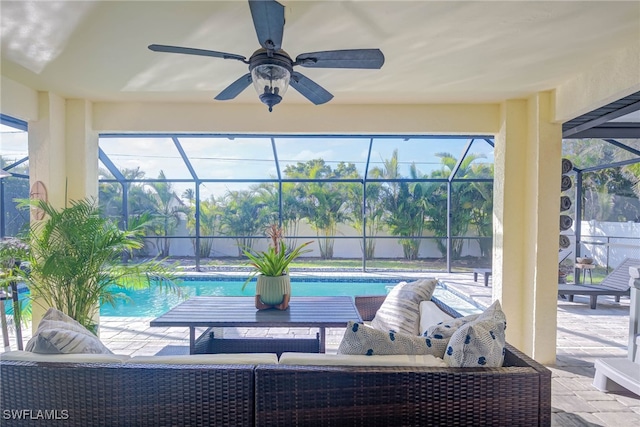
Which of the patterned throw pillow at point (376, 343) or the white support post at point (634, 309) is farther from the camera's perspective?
the white support post at point (634, 309)

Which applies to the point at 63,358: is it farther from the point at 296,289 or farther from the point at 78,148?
the point at 296,289

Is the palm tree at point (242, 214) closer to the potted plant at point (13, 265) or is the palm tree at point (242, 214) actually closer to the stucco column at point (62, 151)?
the stucco column at point (62, 151)

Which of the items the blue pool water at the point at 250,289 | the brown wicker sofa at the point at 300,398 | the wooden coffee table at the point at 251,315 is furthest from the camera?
the blue pool water at the point at 250,289

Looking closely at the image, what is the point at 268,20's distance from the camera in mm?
1528

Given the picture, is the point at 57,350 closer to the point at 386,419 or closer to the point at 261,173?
the point at 386,419

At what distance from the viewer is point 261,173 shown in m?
9.24

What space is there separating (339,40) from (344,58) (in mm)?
483

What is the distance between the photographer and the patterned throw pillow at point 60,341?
1559 millimetres

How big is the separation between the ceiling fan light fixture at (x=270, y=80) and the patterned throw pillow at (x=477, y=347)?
4.89ft

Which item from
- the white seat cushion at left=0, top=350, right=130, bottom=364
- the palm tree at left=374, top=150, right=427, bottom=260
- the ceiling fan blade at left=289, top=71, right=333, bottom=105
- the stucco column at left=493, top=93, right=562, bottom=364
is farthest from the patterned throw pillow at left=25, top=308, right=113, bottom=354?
the palm tree at left=374, top=150, right=427, bottom=260

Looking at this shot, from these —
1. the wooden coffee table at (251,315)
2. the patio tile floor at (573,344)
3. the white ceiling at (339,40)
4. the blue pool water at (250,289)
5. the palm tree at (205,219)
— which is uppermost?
the white ceiling at (339,40)

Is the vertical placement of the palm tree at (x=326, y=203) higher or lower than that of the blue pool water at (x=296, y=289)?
higher

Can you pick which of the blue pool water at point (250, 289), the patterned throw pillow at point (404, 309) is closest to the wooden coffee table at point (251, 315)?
the patterned throw pillow at point (404, 309)

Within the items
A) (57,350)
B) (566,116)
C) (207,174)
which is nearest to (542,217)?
(566,116)
